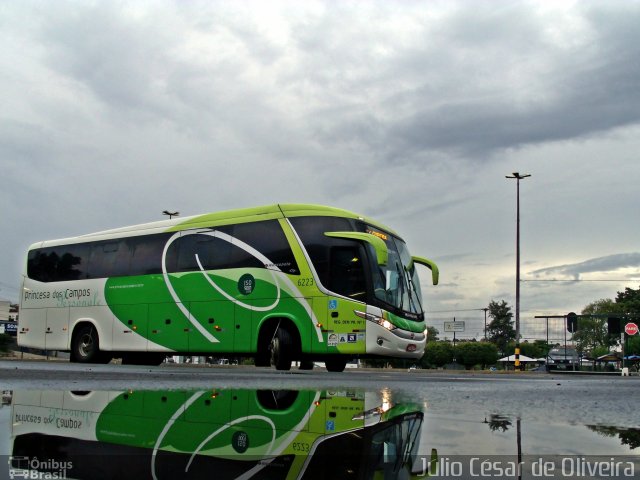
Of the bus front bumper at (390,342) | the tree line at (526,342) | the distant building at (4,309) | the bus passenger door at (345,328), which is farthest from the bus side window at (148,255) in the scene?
the distant building at (4,309)

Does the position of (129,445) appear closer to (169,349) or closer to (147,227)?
(169,349)

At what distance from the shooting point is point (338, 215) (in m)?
15.5

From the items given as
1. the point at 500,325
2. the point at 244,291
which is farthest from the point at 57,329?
the point at 500,325

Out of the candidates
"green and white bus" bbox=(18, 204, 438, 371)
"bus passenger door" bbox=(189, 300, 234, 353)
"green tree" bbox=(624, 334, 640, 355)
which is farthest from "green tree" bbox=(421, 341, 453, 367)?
"green tree" bbox=(624, 334, 640, 355)

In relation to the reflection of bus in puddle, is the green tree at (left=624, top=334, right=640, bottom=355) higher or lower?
lower

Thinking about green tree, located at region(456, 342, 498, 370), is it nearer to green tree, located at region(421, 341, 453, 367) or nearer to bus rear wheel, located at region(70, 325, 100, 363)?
green tree, located at region(421, 341, 453, 367)

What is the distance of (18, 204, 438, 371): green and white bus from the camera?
1490 cm

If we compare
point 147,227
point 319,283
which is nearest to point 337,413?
point 319,283

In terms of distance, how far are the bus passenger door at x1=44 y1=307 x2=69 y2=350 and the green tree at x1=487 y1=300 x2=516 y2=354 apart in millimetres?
110752

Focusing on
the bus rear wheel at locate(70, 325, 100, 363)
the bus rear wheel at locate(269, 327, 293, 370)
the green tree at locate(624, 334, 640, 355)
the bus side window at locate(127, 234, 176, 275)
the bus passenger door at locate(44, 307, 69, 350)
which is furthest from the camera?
the green tree at locate(624, 334, 640, 355)

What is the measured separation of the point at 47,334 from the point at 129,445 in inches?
765

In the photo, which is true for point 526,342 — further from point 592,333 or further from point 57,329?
point 592,333

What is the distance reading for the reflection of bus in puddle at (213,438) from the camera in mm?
2697

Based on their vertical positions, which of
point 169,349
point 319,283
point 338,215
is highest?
point 338,215
